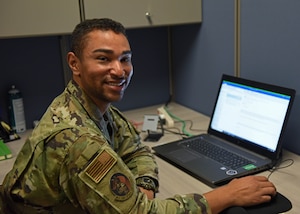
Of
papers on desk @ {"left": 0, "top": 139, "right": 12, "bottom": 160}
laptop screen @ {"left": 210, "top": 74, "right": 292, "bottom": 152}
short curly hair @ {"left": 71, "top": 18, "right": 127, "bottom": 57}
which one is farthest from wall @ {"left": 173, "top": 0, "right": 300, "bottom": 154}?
papers on desk @ {"left": 0, "top": 139, "right": 12, "bottom": 160}

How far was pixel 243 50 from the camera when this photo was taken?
5.62ft

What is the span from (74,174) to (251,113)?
2.77ft

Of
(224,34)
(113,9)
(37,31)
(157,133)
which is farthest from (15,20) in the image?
(224,34)

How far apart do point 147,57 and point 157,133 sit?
0.59 meters

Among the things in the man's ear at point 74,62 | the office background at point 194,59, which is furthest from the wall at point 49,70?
the man's ear at point 74,62

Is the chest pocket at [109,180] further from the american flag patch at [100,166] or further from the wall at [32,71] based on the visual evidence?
the wall at [32,71]

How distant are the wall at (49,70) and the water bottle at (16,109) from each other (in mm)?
39

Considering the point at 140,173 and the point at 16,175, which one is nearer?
the point at 16,175

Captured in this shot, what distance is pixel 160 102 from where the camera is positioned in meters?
2.31

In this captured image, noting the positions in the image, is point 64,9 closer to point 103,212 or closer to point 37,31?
point 37,31

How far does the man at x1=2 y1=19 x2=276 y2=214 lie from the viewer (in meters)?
0.92

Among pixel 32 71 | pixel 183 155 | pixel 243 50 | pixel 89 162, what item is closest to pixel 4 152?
pixel 32 71

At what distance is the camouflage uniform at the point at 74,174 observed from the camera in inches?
35.9

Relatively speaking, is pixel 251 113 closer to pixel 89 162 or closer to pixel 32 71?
pixel 89 162
